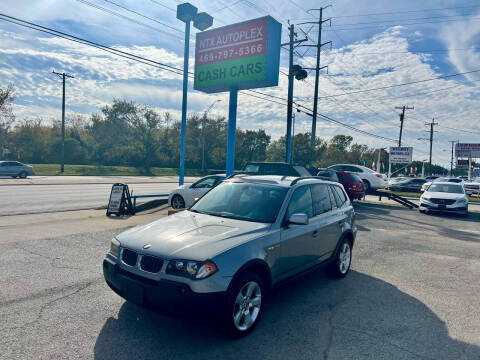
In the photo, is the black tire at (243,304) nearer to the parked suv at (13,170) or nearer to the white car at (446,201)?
the white car at (446,201)

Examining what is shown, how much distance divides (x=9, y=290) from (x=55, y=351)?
1.92m

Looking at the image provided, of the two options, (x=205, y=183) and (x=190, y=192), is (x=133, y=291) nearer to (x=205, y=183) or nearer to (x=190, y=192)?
(x=190, y=192)

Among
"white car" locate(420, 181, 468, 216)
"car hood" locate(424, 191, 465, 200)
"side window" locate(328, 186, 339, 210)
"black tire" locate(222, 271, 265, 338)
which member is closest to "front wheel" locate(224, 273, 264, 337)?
"black tire" locate(222, 271, 265, 338)

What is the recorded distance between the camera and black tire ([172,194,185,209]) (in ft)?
42.2

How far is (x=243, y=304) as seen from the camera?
3.56m

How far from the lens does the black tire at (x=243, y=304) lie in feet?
10.7

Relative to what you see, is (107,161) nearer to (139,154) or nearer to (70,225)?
(139,154)

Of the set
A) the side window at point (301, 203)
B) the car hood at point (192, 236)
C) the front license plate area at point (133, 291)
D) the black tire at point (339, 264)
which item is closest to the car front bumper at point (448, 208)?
the black tire at point (339, 264)

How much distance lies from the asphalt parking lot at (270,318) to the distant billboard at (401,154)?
110ft

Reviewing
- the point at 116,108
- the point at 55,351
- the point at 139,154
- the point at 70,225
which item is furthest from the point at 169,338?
the point at 116,108

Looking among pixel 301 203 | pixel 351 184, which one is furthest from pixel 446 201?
pixel 301 203

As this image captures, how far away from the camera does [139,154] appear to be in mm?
59875

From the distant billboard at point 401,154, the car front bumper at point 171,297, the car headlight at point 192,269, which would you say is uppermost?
the distant billboard at point 401,154

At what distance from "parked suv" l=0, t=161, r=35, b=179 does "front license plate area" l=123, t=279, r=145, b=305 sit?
33.7 m
